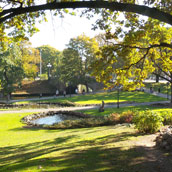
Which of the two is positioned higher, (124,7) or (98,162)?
(124,7)

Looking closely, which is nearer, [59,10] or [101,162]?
[101,162]

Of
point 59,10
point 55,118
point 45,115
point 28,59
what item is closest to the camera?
point 59,10

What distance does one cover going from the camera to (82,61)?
46250 mm

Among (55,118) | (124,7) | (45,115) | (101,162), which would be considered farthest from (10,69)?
(101,162)

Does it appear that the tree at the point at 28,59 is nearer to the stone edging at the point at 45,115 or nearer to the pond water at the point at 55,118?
the stone edging at the point at 45,115

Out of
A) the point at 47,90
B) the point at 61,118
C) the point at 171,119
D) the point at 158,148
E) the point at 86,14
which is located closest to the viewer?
the point at 158,148

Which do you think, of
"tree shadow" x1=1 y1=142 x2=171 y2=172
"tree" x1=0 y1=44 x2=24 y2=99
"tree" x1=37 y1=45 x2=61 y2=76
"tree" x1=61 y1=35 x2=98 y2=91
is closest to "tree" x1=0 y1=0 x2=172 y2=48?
"tree shadow" x1=1 y1=142 x2=171 y2=172

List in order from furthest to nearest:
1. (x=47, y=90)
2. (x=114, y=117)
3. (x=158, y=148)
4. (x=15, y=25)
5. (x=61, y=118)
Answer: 1. (x=47, y=90)
2. (x=61, y=118)
3. (x=114, y=117)
4. (x=15, y=25)
5. (x=158, y=148)

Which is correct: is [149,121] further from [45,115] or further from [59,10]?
[45,115]

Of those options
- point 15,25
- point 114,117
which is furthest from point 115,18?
point 114,117

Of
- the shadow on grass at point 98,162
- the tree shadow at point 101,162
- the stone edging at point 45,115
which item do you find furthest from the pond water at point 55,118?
the tree shadow at point 101,162

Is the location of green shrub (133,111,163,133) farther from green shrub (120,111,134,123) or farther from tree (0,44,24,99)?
tree (0,44,24,99)

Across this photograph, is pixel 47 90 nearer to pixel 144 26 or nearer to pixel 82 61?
pixel 82 61

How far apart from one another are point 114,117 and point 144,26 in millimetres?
9782
